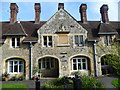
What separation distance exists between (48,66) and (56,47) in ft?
11.7

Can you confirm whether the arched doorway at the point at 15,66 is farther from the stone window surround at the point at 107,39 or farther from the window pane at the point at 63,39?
the stone window surround at the point at 107,39

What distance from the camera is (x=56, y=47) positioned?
63.3 feet

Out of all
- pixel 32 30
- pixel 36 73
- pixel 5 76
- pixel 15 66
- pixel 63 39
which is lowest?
pixel 5 76

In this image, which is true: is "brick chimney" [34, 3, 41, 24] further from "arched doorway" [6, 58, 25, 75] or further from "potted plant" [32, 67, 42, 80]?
"potted plant" [32, 67, 42, 80]

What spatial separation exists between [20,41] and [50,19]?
526cm

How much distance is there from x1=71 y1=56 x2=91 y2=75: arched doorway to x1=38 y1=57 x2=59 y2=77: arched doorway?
254 centimetres

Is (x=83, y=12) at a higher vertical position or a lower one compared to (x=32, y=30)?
higher

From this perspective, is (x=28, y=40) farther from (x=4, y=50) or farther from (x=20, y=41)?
(x=4, y=50)

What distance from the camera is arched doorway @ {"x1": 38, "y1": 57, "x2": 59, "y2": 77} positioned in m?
20.5

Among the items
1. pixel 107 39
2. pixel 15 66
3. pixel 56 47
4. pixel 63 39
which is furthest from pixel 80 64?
pixel 15 66

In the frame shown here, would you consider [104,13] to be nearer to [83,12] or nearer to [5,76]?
[83,12]

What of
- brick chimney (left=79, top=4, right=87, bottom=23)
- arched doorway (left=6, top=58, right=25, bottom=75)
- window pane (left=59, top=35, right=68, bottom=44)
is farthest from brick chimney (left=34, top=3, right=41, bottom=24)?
arched doorway (left=6, top=58, right=25, bottom=75)

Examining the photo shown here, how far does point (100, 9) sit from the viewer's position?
25.4 metres

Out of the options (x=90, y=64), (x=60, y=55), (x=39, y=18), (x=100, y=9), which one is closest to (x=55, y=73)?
(x=60, y=55)
